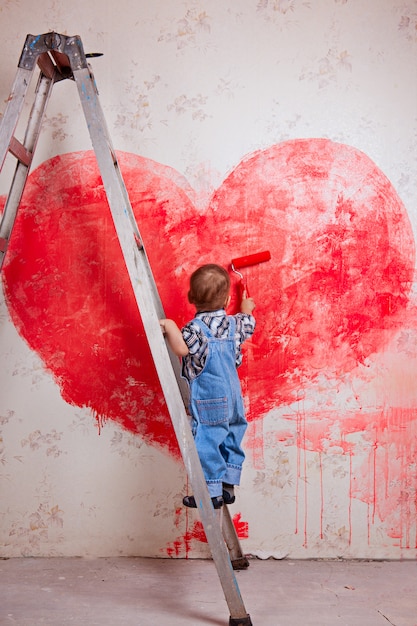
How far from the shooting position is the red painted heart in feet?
7.60

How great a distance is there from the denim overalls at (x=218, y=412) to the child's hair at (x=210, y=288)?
0.08 metres

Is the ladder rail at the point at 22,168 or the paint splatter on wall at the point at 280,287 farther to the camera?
the paint splatter on wall at the point at 280,287

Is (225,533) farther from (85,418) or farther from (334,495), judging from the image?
(85,418)

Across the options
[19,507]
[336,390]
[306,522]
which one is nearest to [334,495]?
[306,522]

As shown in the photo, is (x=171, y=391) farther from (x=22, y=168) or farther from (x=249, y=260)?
(x=22, y=168)

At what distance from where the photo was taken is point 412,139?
2330mm

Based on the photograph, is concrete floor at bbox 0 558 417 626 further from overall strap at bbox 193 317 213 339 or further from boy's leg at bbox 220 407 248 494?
overall strap at bbox 193 317 213 339

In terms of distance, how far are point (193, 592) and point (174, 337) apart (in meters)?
0.88

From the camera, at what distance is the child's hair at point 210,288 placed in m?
2.03

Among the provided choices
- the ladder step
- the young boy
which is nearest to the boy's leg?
the young boy

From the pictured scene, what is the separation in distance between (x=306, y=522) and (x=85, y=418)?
96 centimetres

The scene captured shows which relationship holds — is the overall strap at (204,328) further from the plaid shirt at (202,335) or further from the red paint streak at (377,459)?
the red paint streak at (377,459)

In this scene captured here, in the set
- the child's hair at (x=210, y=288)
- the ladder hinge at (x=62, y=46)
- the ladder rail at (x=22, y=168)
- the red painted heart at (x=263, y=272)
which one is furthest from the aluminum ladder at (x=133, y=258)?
the red painted heart at (x=263, y=272)

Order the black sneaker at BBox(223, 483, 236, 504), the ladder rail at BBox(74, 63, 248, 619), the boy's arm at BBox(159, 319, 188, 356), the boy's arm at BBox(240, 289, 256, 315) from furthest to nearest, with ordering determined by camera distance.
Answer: the boy's arm at BBox(240, 289, 256, 315), the black sneaker at BBox(223, 483, 236, 504), the boy's arm at BBox(159, 319, 188, 356), the ladder rail at BBox(74, 63, 248, 619)
